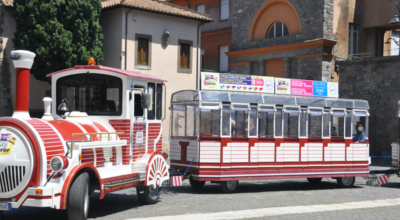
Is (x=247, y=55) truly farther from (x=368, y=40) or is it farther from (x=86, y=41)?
(x=86, y=41)

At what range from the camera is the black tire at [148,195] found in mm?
9725

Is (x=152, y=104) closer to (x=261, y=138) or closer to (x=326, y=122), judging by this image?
(x=261, y=138)

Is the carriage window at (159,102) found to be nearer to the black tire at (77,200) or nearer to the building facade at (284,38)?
the black tire at (77,200)

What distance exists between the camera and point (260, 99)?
12.7 metres

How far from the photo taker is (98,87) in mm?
9156

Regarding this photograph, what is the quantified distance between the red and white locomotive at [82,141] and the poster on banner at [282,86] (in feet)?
13.4

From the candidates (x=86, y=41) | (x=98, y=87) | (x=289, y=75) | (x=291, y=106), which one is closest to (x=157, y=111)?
(x=98, y=87)

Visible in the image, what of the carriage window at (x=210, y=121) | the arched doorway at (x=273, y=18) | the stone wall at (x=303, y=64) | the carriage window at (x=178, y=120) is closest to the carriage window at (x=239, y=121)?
the carriage window at (x=210, y=121)

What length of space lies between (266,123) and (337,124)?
8.67ft

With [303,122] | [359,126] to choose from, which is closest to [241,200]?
[303,122]

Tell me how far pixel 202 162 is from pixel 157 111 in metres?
2.16

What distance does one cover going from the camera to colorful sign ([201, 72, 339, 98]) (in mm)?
12148

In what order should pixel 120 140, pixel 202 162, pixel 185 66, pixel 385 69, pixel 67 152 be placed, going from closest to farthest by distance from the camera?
pixel 67 152 → pixel 120 140 → pixel 202 162 → pixel 385 69 → pixel 185 66

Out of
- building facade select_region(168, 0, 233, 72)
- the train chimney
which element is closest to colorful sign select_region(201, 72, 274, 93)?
the train chimney
